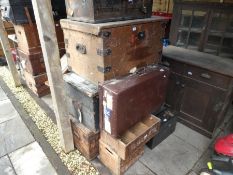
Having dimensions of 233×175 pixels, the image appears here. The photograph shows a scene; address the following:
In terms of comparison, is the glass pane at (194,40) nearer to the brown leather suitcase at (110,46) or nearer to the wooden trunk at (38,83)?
the brown leather suitcase at (110,46)

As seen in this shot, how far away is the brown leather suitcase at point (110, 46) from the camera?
4.78ft

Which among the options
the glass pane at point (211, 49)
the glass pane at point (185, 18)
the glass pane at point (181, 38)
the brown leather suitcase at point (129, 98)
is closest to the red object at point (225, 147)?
the brown leather suitcase at point (129, 98)

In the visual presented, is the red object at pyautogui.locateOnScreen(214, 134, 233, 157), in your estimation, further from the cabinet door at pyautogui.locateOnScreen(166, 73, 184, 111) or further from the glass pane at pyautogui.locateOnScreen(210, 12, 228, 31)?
the glass pane at pyautogui.locateOnScreen(210, 12, 228, 31)

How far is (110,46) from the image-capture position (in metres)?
1.48

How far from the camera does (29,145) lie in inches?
84.3

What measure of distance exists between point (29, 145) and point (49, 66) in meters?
1.12

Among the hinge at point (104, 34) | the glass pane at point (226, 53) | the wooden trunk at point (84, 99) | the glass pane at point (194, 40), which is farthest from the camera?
the glass pane at point (194, 40)

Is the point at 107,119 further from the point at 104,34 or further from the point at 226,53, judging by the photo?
the point at 226,53

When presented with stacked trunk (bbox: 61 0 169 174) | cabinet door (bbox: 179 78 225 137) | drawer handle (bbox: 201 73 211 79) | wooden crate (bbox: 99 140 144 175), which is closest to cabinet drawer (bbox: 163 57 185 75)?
cabinet door (bbox: 179 78 225 137)

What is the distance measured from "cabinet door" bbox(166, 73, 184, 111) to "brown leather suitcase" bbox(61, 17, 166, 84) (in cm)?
60

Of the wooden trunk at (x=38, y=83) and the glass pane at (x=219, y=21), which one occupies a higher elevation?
the glass pane at (x=219, y=21)

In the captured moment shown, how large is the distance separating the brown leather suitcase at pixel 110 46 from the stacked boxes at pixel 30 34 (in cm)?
117

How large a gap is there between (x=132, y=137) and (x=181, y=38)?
177 centimetres

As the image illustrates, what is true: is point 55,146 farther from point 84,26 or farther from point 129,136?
point 84,26
